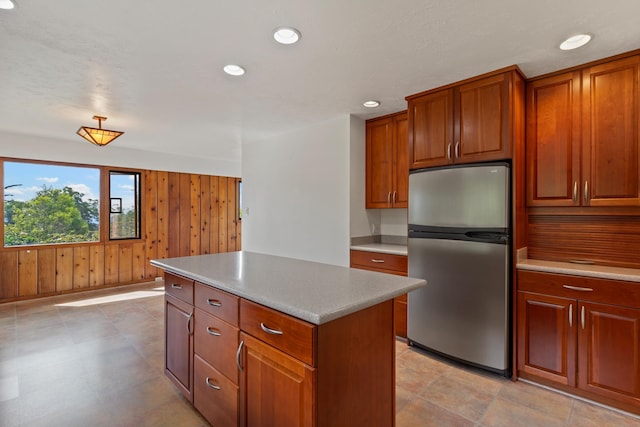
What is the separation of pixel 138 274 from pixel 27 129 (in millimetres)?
2725

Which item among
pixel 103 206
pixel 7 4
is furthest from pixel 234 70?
pixel 103 206

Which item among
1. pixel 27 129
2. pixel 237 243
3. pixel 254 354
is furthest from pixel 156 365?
pixel 237 243

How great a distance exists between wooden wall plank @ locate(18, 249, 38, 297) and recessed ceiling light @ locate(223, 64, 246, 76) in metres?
4.40

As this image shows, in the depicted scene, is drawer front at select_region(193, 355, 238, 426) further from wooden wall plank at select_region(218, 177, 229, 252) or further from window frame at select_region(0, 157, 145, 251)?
wooden wall plank at select_region(218, 177, 229, 252)

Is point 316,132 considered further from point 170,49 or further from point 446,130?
point 170,49

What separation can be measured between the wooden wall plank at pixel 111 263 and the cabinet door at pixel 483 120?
5.49m

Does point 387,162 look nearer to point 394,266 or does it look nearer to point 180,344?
point 394,266

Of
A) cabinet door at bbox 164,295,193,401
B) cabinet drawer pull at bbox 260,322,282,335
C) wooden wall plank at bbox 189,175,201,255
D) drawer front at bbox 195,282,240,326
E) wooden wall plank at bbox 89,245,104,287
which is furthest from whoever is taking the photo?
wooden wall plank at bbox 189,175,201,255

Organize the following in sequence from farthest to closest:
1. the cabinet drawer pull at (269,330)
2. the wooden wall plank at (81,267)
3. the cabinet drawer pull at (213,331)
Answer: the wooden wall plank at (81,267), the cabinet drawer pull at (213,331), the cabinet drawer pull at (269,330)

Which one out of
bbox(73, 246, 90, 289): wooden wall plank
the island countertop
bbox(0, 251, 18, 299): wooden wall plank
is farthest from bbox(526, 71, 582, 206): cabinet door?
bbox(0, 251, 18, 299): wooden wall plank

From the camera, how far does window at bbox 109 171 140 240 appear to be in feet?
17.6

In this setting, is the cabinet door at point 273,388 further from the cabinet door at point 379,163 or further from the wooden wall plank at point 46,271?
the wooden wall plank at point 46,271

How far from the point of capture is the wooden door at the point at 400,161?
3.37 m

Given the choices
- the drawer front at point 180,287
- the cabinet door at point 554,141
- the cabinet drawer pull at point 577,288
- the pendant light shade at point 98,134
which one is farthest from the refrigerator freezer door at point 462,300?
the pendant light shade at point 98,134
